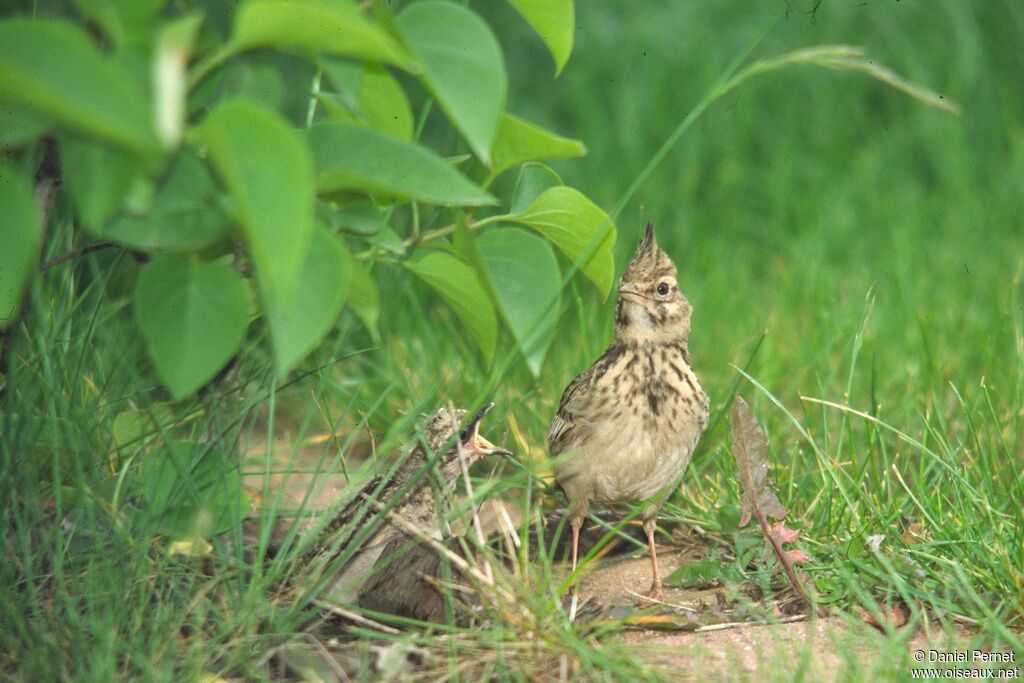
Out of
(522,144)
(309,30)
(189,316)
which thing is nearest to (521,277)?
(522,144)

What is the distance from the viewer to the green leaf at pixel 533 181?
312 cm

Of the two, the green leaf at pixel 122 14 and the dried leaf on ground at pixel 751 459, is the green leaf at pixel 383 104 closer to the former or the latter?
the green leaf at pixel 122 14

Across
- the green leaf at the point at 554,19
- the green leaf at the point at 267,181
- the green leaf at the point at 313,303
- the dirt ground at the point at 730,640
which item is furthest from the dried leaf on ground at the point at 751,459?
the green leaf at the point at 267,181

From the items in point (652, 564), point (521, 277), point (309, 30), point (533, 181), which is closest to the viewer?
point (309, 30)

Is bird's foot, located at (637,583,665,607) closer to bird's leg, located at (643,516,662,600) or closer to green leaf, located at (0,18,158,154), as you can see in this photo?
bird's leg, located at (643,516,662,600)

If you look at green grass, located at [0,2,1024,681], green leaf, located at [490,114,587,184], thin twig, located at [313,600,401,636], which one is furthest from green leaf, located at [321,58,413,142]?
thin twig, located at [313,600,401,636]

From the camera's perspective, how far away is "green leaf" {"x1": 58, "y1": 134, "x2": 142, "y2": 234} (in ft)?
7.12

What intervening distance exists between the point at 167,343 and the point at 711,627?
1.82 meters

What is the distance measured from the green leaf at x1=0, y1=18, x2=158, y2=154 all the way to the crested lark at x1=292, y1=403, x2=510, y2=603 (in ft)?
5.30

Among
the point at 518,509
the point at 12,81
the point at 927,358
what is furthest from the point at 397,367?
the point at 12,81

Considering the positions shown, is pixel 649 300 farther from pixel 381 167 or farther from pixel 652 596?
pixel 381 167

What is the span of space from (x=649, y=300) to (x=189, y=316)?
1.97m

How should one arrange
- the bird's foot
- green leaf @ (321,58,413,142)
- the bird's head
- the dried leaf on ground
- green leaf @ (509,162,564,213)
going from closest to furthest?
green leaf @ (321,58,413,142) < green leaf @ (509,162,564,213) < the dried leaf on ground < the bird's foot < the bird's head

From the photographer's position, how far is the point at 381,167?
2.42 m
